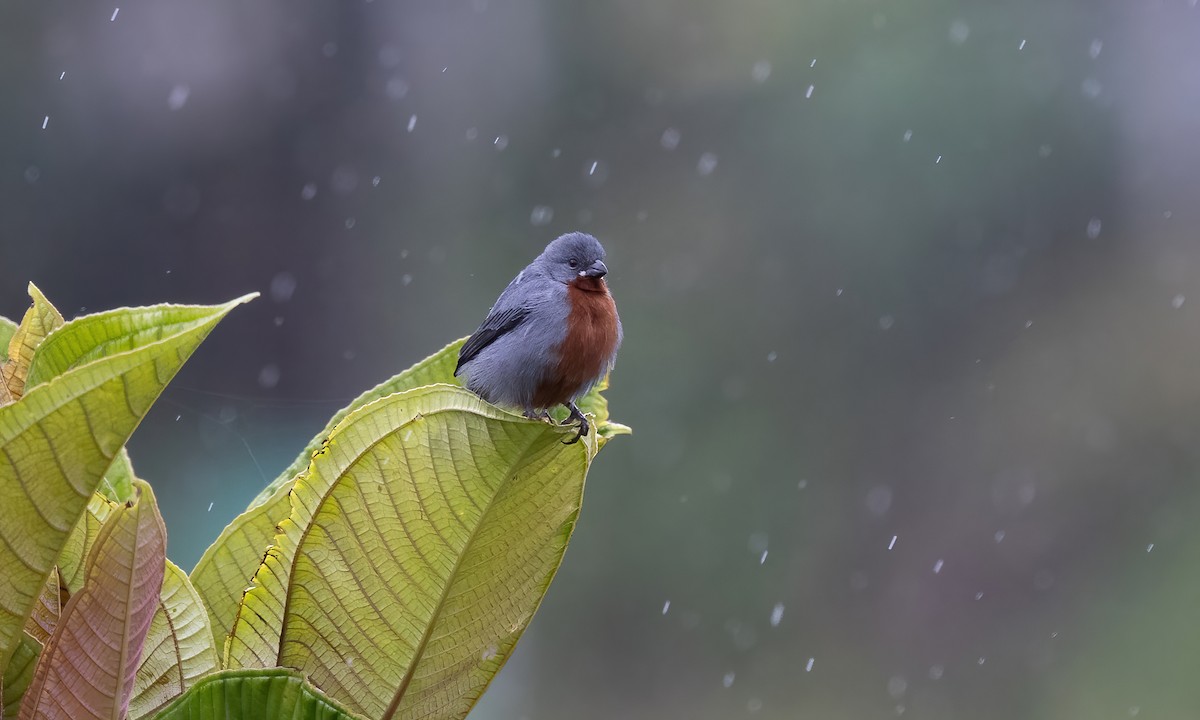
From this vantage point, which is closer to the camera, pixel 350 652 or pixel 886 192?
pixel 350 652

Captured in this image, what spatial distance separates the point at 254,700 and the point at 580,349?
875mm

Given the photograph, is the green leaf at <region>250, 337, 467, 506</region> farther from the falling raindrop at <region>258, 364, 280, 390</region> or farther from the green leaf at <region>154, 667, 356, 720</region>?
the falling raindrop at <region>258, 364, 280, 390</region>

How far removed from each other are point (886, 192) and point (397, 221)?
262cm

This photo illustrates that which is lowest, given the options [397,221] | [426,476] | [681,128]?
[426,476]

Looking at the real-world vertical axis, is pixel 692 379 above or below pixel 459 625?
above

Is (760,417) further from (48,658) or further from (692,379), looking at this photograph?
(48,658)

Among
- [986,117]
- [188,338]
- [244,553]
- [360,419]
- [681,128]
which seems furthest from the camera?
[681,128]

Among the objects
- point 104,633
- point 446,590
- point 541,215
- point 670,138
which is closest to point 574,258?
point 446,590

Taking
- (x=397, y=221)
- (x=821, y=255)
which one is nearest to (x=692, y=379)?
(x=821, y=255)

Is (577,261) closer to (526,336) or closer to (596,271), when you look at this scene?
(596,271)

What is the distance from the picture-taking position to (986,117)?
5.78 meters

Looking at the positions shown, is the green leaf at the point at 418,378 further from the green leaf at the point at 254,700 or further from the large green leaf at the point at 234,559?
the green leaf at the point at 254,700

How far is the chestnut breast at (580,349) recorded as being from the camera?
4.88 ft

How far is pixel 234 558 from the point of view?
→ 900 mm
